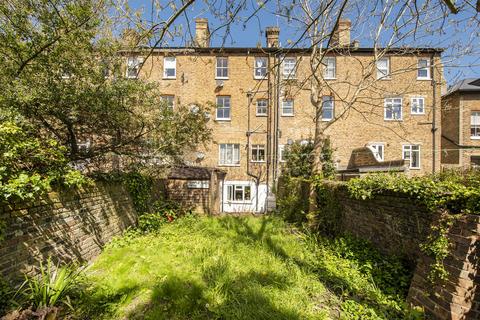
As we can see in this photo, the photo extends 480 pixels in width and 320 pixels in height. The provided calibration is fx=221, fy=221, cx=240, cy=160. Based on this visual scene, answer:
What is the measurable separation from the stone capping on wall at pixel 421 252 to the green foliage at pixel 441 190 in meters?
0.15

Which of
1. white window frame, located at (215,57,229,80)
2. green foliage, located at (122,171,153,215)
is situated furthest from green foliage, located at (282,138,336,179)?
green foliage, located at (122,171,153,215)

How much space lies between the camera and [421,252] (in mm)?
3797

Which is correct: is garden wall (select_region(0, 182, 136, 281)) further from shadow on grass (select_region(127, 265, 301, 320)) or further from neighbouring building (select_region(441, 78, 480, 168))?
neighbouring building (select_region(441, 78, 480, 168))

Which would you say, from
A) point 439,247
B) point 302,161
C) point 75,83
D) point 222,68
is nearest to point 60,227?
point 75,83

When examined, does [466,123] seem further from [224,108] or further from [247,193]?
[224,108]

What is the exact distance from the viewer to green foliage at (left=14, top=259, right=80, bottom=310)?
3.07m

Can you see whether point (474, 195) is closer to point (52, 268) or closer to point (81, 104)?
point (52, 268)

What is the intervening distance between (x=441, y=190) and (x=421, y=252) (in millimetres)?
1112

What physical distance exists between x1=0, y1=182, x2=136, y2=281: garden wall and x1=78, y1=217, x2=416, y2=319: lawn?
0.55 metres

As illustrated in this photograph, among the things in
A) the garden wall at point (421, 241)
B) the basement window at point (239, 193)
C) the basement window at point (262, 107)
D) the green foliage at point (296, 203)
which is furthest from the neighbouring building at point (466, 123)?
the garden wall at point (421, 241)

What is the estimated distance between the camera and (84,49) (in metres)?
5.12

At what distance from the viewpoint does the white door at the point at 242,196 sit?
646 inches

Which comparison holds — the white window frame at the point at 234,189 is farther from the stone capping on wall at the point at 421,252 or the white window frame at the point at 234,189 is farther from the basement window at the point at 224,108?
the stone capping on wall at the point at 421,252

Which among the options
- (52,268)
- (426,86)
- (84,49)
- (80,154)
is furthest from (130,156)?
(426,86)
